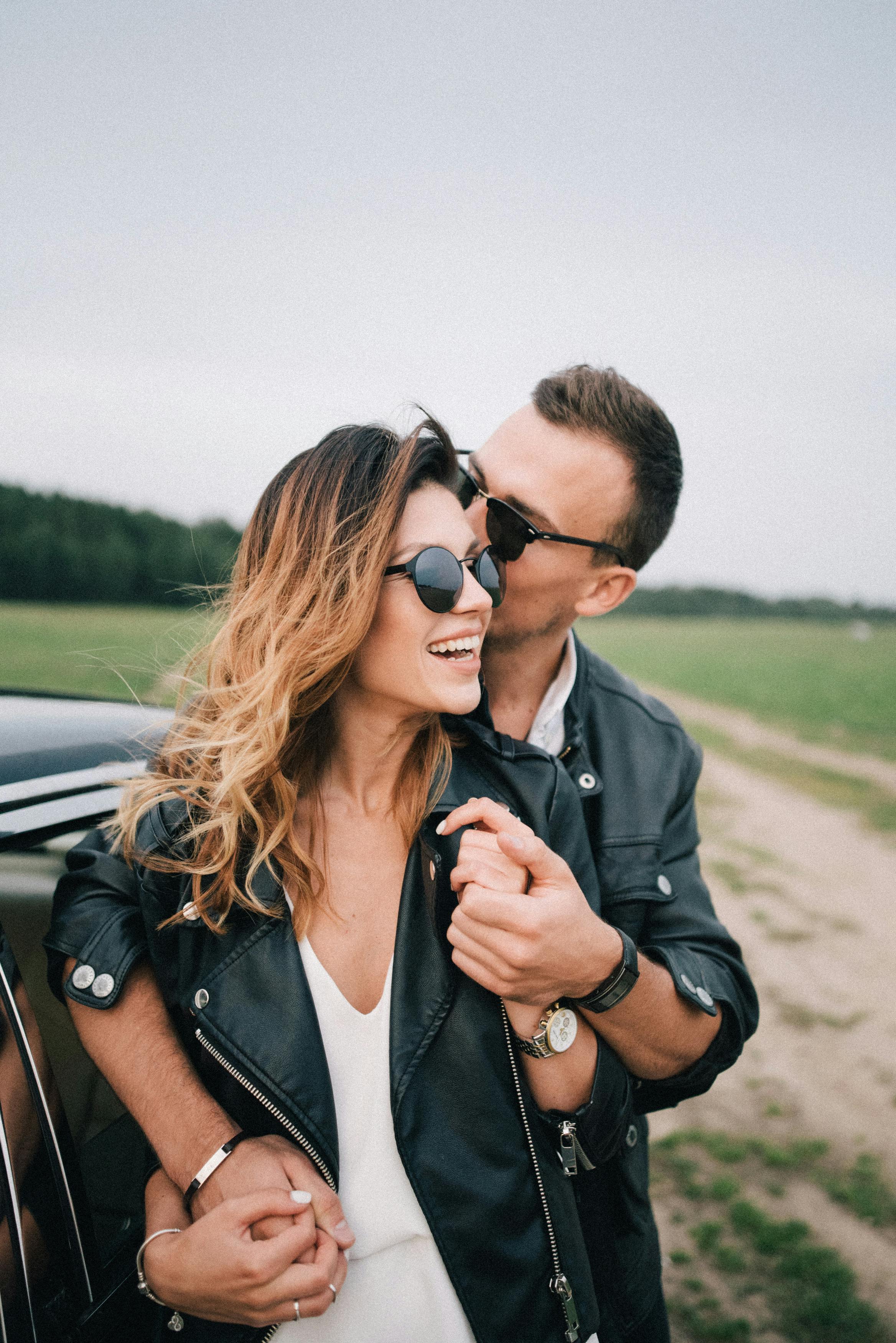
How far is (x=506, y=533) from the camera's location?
9.00 feet

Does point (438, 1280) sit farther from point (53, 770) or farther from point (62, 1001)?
point (53, 770)

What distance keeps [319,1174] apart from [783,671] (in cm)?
4813

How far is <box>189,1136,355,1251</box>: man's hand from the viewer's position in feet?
5.07

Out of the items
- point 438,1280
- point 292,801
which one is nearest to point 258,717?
point 292,801

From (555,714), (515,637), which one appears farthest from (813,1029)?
(515,637)

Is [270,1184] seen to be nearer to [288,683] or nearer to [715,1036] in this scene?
[288,683]

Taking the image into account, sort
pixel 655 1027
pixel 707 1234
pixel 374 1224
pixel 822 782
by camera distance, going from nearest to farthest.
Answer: pixel 374 1224
pixel 655 1027
pixel 707 1234
pixel 822 782

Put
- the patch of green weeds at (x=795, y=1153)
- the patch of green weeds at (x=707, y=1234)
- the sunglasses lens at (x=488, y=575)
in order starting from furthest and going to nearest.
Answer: the patch of green weeds at (x=795, y=1153) < the patch of green weeds at (x=707, y=1234) < the sunglasses lens at (x=488, y=575)

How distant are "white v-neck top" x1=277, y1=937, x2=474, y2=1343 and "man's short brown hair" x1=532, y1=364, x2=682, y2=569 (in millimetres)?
1892

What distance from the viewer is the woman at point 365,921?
1.66 m

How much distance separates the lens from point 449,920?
1928mm

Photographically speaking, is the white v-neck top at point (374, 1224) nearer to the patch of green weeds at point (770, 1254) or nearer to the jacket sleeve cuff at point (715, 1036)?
the jacket sleeve cuff at point (715, 1036)

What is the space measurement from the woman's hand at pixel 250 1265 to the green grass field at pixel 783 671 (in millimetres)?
12468

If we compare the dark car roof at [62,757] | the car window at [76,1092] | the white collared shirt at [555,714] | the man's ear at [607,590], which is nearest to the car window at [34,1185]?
the car window at [76,1092]
